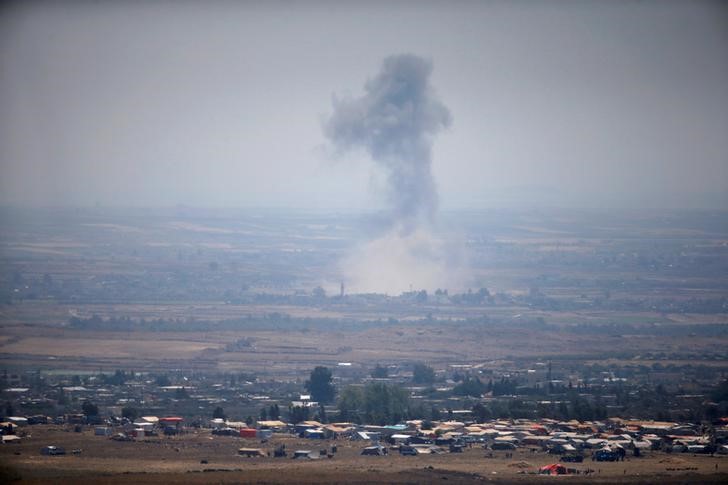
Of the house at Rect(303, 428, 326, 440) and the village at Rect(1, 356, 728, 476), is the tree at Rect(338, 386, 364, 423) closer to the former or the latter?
the village at Rect(1, 356, 728, 476)

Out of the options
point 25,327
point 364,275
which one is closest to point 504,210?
point 364,275

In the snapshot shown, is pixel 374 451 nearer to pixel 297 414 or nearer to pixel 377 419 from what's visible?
pixel 377 419

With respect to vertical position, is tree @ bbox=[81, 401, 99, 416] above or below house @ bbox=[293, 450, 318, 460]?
above

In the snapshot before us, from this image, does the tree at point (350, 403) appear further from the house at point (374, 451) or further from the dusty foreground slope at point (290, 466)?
the house at point (374, 451)

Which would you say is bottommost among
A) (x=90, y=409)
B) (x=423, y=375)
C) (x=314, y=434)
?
(x=314, y=434)

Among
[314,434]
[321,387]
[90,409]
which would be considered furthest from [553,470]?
[321,387]

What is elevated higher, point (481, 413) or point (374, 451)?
point (481, 413)

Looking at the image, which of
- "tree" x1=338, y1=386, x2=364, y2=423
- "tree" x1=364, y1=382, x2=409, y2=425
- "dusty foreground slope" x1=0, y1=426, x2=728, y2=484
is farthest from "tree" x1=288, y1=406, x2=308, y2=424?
"dusty foreground slope" x1=0, y1=426, x2=728, y2=484

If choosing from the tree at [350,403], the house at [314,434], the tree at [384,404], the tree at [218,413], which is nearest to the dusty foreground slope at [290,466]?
the house at [314,434]
